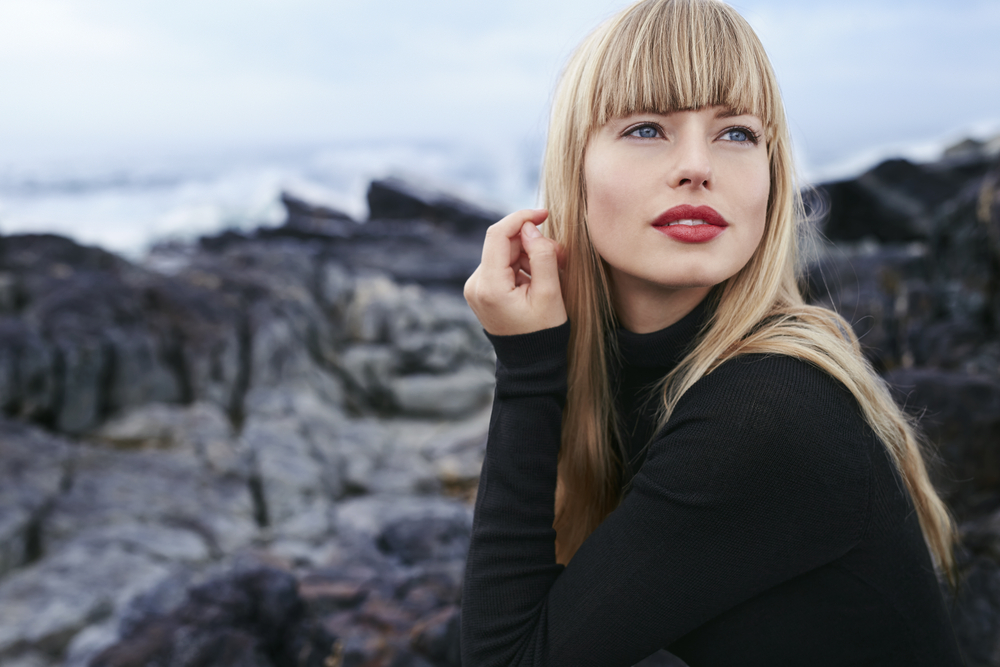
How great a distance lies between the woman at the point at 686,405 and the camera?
1148mm

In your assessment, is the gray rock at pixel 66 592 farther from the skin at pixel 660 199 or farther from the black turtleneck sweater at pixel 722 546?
the skin at pixel 660 199

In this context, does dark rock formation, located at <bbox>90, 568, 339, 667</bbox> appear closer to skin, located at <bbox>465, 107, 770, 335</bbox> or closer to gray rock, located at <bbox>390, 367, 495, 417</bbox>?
skin, located at <bbox>465, 107, 770, 335</bbox>

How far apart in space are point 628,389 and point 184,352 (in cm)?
791

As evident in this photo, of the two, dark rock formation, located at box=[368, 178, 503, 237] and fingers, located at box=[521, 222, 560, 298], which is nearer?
fingers, located at box=[521, 222, 560, 298]

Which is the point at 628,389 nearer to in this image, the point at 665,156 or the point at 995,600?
the point at 665,156

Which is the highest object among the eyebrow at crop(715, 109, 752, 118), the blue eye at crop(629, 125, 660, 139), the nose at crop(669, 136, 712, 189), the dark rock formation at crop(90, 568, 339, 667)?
the eyebrow at crop(715, 109, 752, 118)

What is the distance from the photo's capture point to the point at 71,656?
312 cm

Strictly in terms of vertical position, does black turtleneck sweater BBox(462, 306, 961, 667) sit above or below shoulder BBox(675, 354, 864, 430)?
below

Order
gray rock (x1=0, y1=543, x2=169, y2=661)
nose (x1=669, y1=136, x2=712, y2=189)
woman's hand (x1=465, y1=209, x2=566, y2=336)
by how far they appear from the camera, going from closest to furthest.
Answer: nose (x1=669, y1=136, x2=712, y2=189) < woman's hand (x1=465, y1=209, x2=566, y2=336) < gray rock (x1=0, y1=543, x2=169, y2=661)

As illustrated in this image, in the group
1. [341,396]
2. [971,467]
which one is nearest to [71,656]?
[971,467]

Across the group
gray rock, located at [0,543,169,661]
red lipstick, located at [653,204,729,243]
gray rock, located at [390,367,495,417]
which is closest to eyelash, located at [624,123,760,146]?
red lipstick, located at [653,204,729,243]

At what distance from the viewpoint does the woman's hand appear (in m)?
1.43

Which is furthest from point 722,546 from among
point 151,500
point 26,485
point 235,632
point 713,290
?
point 26,485

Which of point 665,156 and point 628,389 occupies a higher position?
point 665,156
